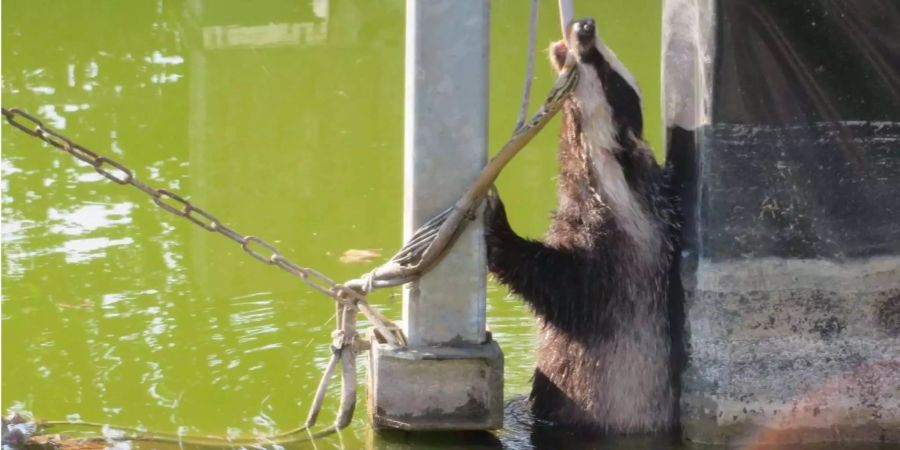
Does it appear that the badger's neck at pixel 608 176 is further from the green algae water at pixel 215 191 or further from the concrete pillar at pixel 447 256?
the green algae water at pixel 215 191

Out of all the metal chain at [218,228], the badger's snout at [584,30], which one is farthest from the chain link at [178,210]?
the badger's snout at [584,30]

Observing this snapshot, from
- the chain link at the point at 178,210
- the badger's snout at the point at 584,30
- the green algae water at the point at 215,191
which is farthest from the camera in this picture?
the green algae water at the point at 215,191

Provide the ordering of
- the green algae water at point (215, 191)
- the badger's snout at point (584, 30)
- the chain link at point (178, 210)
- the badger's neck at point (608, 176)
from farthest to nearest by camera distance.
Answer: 1. the green algae water at point (215, 191)
2. the badger's neck at point (608, 176)
3. the chain link at point (178, 210)
4. the badger's snout at point (584, 30)

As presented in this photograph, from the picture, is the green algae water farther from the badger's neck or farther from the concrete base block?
the badger's neck

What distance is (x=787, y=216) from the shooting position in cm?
512

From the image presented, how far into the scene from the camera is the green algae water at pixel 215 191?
5.83m

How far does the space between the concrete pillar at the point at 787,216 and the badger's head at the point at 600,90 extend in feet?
0.78

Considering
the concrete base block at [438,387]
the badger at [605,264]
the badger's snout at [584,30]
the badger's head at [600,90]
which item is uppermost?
the badger's snout at [584,30]

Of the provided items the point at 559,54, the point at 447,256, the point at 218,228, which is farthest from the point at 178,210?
the point at 559,54

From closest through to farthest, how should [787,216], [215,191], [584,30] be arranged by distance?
[584,30]
[787,216]
[215,191]

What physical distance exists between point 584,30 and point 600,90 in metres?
0.25

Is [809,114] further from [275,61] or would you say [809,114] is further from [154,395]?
[275,61]

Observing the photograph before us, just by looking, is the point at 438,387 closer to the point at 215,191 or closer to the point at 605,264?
the point at 605,264

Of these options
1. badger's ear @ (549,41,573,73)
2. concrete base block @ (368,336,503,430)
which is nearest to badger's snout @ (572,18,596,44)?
badger's ear @ (549,41,573,73)
